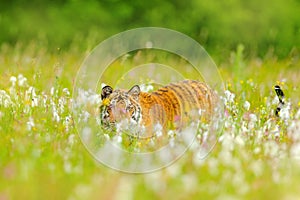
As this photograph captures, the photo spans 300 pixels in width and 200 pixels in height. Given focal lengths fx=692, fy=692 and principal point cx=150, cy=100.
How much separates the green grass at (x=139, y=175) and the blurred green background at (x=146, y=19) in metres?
10.3

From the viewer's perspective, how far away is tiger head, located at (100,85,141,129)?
5371mm

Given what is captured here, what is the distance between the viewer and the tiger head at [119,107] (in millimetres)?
5371

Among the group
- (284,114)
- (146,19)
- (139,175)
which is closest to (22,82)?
(284,114)

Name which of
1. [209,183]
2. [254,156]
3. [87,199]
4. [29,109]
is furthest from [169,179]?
[29,109]

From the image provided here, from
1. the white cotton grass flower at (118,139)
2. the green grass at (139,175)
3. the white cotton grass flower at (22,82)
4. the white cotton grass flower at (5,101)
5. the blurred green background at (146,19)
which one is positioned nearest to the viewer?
the green grass at (139,175)

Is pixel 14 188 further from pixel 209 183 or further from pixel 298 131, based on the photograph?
pixel 298 131

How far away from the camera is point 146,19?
54.5 ft

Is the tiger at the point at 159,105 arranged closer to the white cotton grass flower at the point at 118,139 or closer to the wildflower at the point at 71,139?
the white cotton grass flower at the point at 118,139

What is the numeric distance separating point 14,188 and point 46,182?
0.52ft

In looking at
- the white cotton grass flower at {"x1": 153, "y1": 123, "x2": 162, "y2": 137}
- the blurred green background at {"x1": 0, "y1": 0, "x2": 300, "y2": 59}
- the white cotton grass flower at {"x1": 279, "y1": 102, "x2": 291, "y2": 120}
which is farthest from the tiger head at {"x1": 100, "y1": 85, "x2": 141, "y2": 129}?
the blurred green background at {"x1": 0, "y1": 0, "x2": 300, "y2": 59}

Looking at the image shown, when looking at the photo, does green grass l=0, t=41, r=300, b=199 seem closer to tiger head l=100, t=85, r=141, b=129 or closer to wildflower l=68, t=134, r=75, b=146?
wildflower l=68, t=134, r=75, b=146

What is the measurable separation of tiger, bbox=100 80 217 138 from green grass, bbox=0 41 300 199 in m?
0.30

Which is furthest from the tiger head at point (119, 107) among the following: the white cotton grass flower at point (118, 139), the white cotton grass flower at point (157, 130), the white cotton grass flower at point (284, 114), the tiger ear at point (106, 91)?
the white cotton grass flower at point (284, 114)

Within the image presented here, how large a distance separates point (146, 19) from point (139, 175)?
42.3ft
